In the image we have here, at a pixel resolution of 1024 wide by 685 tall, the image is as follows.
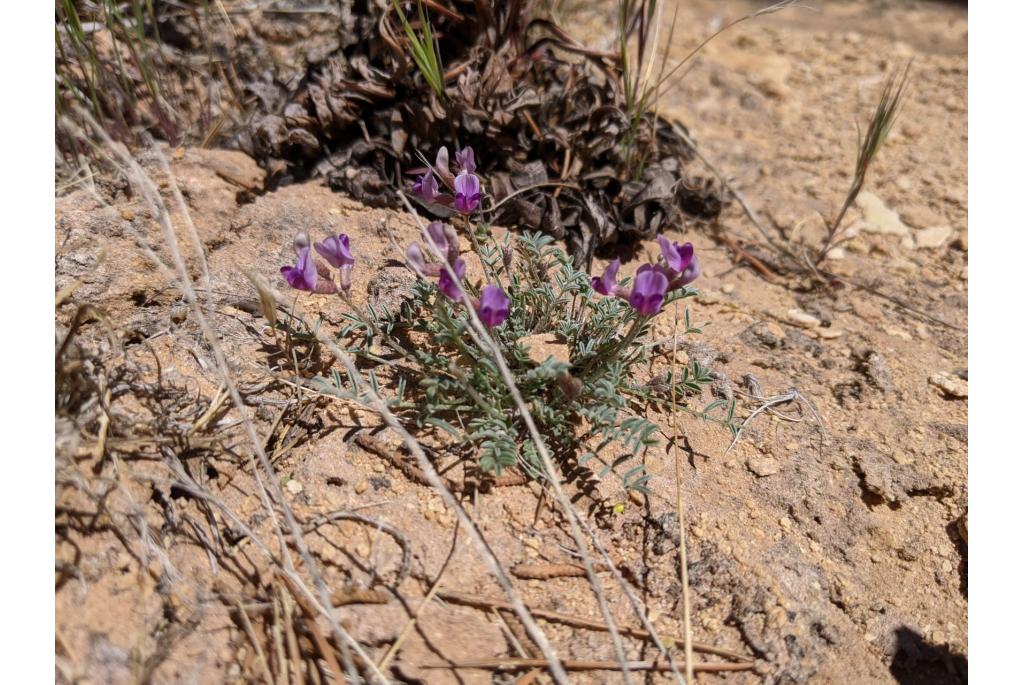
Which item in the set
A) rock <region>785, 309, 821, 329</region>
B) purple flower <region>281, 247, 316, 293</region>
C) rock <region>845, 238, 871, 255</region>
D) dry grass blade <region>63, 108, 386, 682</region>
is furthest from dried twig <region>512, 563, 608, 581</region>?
rock <region>845, 238, 871, 255</region>

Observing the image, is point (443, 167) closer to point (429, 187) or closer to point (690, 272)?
point (429, 187)

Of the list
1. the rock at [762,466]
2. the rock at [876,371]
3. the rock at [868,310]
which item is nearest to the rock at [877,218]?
the rock at [868,310]

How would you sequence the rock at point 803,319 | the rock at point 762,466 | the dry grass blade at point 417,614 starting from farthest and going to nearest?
the rock at point 803,319
the rock at point 762,466
the dry grass blade at point 417,614

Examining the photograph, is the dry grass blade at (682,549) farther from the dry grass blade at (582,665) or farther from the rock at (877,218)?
the rock at (877,218)

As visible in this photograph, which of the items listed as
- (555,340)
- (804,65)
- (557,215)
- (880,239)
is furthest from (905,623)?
(804,65)

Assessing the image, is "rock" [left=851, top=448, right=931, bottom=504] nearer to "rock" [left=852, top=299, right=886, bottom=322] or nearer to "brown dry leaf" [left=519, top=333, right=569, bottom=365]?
"rock" [left=852, top=299, right=886, bottom=322]

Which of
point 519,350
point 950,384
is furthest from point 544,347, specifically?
point 950,384
